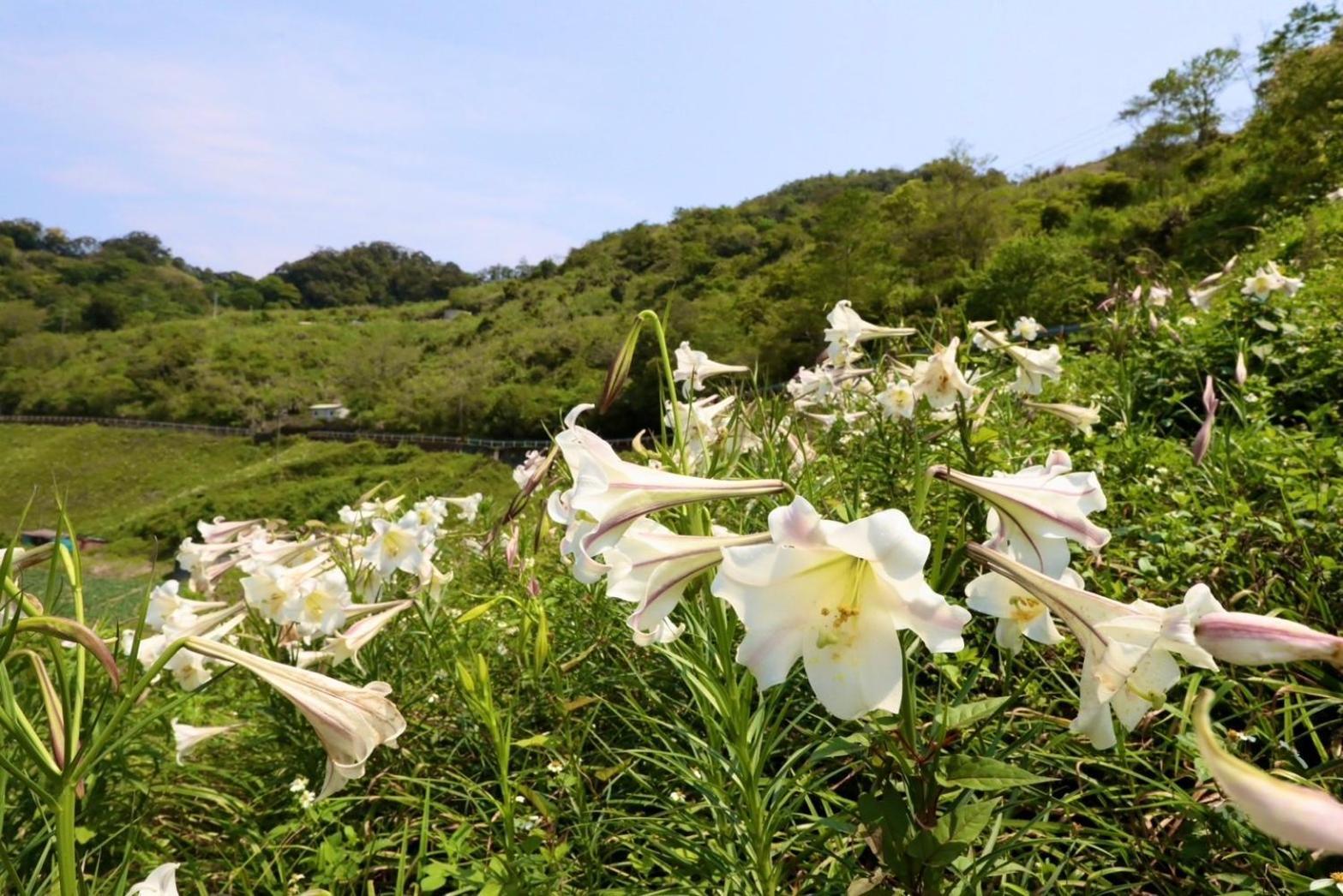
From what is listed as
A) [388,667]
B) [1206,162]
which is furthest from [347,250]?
[388,667]

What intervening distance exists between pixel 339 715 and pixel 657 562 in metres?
0.44

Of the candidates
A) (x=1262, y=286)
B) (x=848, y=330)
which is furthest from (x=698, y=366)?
(x=1262, y=286)

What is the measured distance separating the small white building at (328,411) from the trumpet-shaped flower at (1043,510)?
57.7 meters

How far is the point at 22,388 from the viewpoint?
57344 millimetres

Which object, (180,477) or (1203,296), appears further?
(180,477)

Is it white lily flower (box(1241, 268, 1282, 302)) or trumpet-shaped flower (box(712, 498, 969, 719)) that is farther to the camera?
white lily flower (box(1241, 268, 1282, 302))

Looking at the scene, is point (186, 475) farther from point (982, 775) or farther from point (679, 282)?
point (982, 775)

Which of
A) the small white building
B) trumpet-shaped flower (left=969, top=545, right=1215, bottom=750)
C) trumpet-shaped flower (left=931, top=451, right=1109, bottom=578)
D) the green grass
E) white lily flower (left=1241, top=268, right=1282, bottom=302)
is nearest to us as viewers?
trumpet-shaped flower (left=969, top=545, right=1215, bottom=750)

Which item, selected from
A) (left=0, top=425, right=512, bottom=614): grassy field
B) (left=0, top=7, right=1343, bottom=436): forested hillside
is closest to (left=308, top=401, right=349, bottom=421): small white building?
(left=0, top=7, right=1343, bottom=436): forested hillside

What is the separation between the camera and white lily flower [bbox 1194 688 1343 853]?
34 cm

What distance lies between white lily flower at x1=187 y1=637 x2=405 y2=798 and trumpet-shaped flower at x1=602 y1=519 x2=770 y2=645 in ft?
1.08

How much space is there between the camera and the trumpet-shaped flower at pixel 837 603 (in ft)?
2.22

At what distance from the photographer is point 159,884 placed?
86 cm

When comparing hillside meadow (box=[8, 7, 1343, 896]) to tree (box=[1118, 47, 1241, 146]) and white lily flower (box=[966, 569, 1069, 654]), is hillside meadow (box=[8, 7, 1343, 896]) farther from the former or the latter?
tree (box=[1118, 47, 1241, 146])
